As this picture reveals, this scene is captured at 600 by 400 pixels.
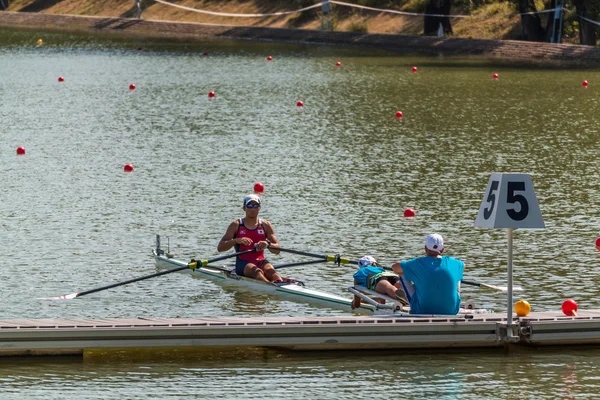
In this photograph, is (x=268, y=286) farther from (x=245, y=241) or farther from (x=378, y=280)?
(x=378, y=280)

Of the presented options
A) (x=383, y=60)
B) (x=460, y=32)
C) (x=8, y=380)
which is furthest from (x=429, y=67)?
(x=8, y=380)

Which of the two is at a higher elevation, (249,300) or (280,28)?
(280,28)

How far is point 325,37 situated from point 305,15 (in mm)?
7225

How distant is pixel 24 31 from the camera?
240 ft

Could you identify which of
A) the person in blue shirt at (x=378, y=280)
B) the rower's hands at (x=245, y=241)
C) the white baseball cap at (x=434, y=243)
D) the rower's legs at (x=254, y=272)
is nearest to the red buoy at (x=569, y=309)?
the white baseball cap at (x=434, y=243)

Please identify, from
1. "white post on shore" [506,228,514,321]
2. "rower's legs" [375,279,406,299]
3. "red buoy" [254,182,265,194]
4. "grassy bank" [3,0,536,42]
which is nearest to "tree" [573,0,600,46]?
"grassy bank" [3,0,536,42]

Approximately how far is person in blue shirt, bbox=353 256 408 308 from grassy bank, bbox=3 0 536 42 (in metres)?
44.2

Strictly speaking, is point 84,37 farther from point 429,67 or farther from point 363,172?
point 363,172

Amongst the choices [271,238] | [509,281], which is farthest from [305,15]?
[509,281]

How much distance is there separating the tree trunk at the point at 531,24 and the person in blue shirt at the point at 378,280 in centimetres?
4193

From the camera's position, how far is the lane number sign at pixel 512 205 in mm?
13148

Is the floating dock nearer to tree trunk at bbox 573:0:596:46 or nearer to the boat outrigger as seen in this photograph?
the boat outrigger

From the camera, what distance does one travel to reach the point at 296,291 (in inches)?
671

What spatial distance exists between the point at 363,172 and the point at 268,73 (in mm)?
20903
